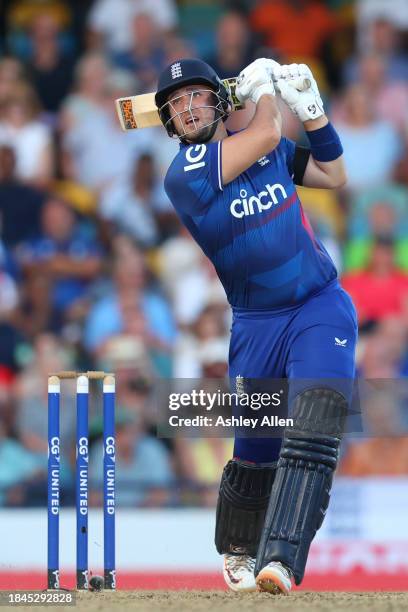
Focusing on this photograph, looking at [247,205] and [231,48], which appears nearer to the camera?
[247,205]

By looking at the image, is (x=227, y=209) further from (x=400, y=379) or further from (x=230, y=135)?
(x=400, y=379)

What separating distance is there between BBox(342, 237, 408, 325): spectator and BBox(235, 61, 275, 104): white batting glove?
3.58 metres

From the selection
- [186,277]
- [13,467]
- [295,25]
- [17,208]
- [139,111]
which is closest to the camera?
[139,111]

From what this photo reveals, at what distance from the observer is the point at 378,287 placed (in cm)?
824

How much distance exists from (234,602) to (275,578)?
0.15 m

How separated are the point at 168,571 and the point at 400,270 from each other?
2692mm

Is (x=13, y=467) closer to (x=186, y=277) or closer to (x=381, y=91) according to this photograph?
(x=186, y=277)

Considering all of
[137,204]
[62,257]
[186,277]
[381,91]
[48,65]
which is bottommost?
[186,277]

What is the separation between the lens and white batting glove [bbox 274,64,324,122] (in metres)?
4.72

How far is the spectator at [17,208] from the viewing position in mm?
8547

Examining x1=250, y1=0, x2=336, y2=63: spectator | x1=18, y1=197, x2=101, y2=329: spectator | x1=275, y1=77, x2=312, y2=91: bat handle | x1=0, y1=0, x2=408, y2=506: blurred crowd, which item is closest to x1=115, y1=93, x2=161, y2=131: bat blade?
x1=275, y1=77, x2=312, y2=91: bat handle

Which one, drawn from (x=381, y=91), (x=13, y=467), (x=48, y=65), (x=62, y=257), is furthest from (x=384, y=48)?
(x=13, y=467)

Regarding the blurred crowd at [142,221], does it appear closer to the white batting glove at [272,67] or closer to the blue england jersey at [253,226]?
the blue england jersey at [253,226]

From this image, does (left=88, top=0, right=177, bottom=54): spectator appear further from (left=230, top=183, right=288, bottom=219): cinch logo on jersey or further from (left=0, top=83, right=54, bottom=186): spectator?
(left=230, top=183, right=288, bottom=219): cinch logo on jersey
